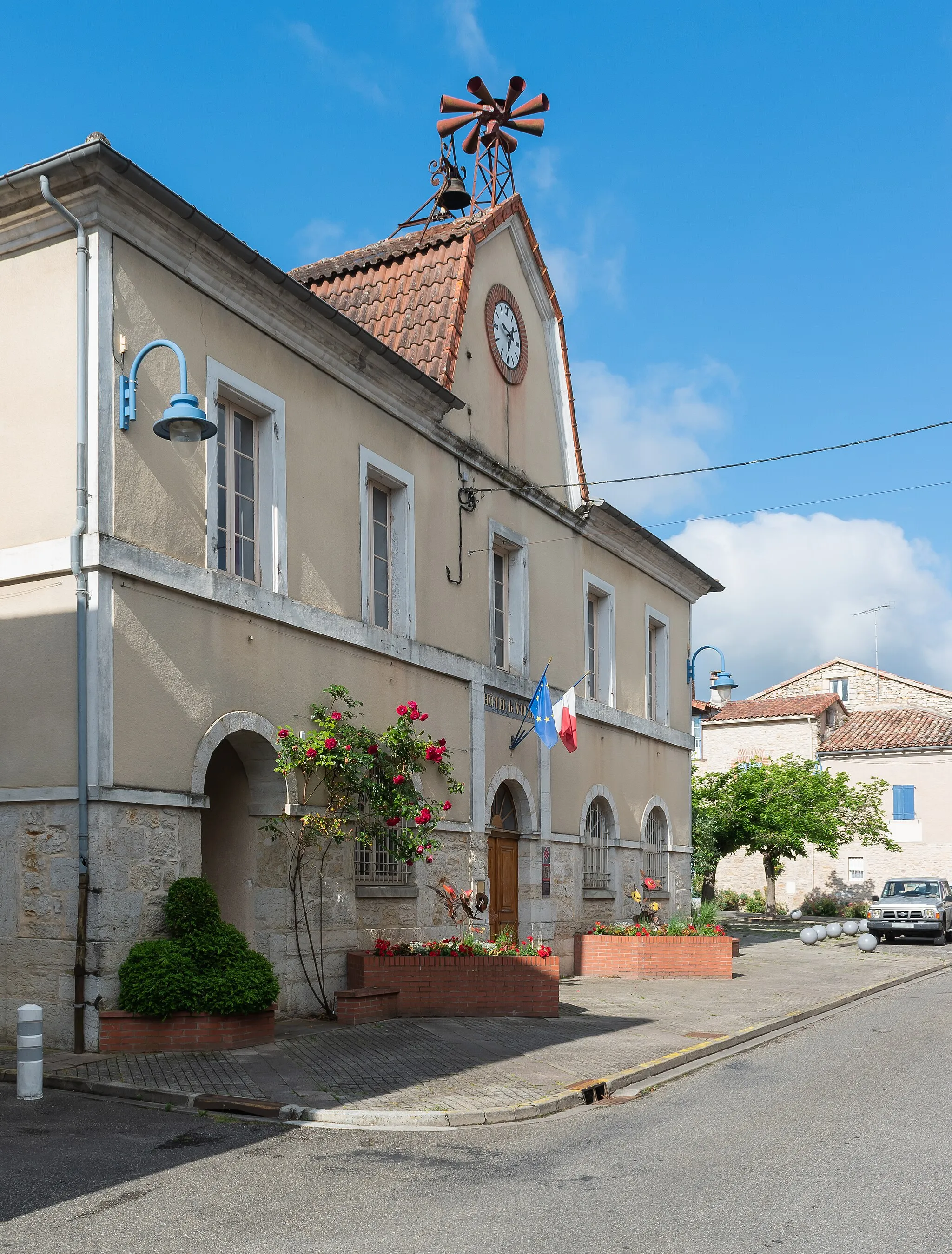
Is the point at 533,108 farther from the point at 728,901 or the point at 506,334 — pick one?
the point at 728,901

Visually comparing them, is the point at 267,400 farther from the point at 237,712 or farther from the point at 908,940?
the point at 908,940

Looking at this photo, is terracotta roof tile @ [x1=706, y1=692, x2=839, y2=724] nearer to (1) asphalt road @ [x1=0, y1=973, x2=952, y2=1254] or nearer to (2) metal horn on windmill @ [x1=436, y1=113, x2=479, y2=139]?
(2) metal horn on windmill @ [x1=436, y1=113, x2=479, y2=139]

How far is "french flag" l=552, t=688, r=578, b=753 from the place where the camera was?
17156mm


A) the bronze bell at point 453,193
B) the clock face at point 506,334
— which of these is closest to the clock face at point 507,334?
the clock face at point 506,334

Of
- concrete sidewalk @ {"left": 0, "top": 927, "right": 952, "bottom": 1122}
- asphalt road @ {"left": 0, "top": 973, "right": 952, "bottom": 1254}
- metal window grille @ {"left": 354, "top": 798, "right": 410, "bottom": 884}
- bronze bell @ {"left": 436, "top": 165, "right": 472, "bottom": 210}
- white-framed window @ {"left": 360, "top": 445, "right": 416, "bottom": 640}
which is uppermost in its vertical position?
bronze bell @ {"left": 436, "top": 165, "right": 472, "bottom": 210}

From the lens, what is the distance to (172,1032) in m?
10.2

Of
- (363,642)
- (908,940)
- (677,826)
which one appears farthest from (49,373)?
(908,940)

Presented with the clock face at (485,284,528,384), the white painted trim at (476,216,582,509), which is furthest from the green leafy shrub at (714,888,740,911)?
the clock face at (485,284,528,384)

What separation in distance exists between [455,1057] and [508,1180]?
392 cm

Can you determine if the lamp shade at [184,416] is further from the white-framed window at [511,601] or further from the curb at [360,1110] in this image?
the white-framed window at [511,601]

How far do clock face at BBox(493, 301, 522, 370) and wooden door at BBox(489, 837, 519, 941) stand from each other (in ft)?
22.4

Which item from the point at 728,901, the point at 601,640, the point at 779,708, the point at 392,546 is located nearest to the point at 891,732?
the point at 779,708

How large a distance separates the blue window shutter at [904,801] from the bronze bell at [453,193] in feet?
98.8

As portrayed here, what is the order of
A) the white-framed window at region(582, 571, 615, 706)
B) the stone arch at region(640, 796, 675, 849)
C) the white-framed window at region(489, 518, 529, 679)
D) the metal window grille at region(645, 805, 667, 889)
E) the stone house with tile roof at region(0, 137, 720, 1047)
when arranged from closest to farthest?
1. the stone house with tile roof at region(0, 137, 720, 1047)
2. the white-framed window at region(489, 518, 529, 679)
3. the white-framed window at region(582, 571, 615, 706)
4. the stone arch at region(640, 796, 675, 849)
5. the metal window grille at region(645, 805, 667, 889)
